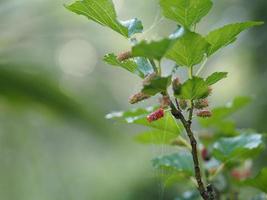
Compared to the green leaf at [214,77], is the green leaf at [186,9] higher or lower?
higher

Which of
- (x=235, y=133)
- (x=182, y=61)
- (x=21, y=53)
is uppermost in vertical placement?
(x=21, y=53)

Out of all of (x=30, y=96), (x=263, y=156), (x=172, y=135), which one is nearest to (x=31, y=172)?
(x=30, y=96)

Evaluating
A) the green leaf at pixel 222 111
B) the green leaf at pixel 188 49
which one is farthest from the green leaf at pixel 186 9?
the green leaf at pixel 222 111

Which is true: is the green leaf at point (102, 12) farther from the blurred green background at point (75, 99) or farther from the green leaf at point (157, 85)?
the blurred green background at point (75, 99)

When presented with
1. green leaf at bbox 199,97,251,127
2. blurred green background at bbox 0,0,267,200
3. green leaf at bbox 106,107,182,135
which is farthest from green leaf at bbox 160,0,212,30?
blurred green background at bbox 0,0,267,200

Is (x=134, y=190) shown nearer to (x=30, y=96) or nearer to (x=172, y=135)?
(x=30, y=96)

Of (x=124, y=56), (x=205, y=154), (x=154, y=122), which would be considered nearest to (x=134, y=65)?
(x=124, y=56)
